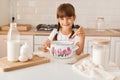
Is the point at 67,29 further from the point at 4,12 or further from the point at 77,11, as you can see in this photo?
the point at 4,12

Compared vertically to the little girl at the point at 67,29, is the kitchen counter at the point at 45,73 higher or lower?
lower

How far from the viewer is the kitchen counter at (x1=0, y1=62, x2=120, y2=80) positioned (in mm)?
1294

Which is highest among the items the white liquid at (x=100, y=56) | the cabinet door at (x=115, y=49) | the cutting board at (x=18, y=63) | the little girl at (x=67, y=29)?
the little girl at (x=67, y=29)

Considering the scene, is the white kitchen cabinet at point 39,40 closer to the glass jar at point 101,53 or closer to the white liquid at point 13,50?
the white liquid at point 13,50

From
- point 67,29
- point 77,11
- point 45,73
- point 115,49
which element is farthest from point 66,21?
point 77,11

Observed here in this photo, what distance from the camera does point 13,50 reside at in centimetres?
157

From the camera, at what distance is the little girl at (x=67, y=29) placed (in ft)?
6.60

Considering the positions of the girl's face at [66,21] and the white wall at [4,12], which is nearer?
the girl's face at [66,21]

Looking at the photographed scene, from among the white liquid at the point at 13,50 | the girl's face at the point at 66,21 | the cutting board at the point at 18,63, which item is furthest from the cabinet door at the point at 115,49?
the white liquid at the point at 13,50

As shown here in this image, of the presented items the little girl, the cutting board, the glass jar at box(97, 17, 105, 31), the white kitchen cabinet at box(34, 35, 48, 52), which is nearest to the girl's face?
the little girl

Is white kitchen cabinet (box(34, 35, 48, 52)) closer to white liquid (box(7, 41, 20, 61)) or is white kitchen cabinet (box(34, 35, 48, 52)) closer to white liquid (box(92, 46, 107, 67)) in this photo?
white liquid (box(7, 41, 20, 61))

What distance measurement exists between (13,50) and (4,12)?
1.97m

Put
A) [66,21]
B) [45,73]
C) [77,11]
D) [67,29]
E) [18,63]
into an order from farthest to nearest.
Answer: [77,11] < [67,29] < [66,21] < [18,63] < [45,73]

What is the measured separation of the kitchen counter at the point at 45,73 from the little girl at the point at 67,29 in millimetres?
423
